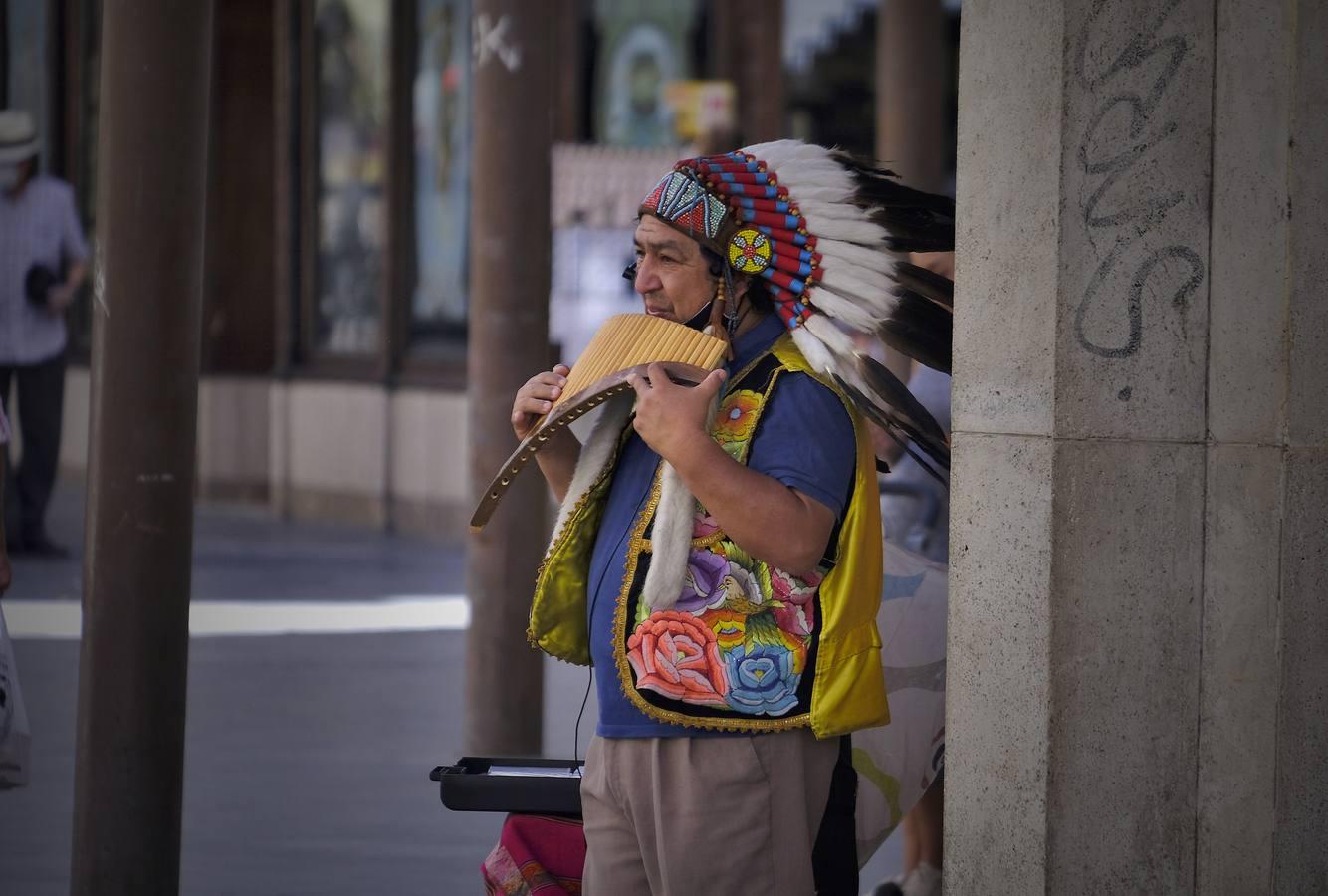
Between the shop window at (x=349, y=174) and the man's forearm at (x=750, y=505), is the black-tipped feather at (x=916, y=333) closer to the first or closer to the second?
the man's forearm at (x=750, y=505)

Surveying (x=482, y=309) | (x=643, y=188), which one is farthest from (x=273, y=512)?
(x=482, y=309)

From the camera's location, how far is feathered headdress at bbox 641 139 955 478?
3338mm

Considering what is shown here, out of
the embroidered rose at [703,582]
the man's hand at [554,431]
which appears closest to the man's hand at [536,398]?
the man's hand at [554,431]

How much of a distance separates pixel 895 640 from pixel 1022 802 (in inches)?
43.9

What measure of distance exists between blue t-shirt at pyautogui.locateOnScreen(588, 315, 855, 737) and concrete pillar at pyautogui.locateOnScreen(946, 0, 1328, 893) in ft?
1.12

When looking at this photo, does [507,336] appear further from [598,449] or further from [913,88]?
[913,88]

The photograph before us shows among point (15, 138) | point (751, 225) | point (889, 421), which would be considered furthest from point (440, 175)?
point (889, 421)

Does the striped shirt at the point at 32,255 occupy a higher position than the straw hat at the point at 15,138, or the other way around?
the straw hat at the point at 15,138

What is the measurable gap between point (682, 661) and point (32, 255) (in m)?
8.72

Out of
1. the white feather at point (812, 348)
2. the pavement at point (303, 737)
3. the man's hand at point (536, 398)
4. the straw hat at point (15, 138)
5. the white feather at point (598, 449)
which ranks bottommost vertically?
the pavement at point (303, 737)

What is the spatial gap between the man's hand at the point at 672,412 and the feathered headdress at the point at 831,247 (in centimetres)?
26

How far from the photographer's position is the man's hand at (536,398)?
3.42 meters

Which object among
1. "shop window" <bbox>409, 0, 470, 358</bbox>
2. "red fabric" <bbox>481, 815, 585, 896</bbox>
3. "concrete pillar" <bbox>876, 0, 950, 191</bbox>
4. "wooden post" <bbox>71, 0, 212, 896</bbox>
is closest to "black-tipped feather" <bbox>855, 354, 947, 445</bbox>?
"red fabric" <bbox>481, 815, 585, 896</bbox>

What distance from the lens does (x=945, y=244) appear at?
346cm
